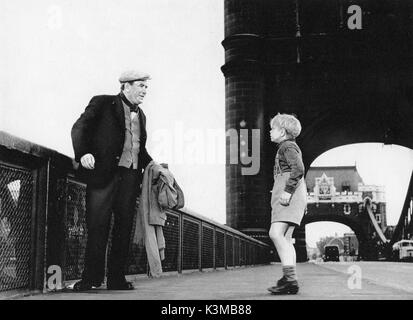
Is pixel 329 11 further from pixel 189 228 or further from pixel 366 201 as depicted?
pixel 366 201

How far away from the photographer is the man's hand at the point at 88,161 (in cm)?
380

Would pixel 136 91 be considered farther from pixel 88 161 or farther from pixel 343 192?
pixel 343 192

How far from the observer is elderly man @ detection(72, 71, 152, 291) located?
13.1ft

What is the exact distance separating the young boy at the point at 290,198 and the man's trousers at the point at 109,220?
84cm

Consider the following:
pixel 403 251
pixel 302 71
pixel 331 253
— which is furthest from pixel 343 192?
pixel 302 71

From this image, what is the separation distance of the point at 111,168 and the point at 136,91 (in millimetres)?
463

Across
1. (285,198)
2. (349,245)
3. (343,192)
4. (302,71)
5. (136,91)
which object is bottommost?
(285,198)

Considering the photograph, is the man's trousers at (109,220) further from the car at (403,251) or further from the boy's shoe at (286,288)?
the car at (403,251)

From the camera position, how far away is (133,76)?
4051 millimetres

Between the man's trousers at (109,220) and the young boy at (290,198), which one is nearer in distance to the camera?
the young boy at (290,198)

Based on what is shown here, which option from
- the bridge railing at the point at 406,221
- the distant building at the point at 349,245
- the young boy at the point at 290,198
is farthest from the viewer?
the distant building at the point at 349,245

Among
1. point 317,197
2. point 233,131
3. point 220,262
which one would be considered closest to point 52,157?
point 220,262

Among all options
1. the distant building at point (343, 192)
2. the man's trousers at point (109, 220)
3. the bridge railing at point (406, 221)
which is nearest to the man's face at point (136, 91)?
the man's trousers at point (109, 220)

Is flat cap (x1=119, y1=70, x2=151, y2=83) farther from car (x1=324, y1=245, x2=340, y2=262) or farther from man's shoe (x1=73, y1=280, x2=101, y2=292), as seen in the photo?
car (x1=324, y1=245, x2=340, y2=262)
